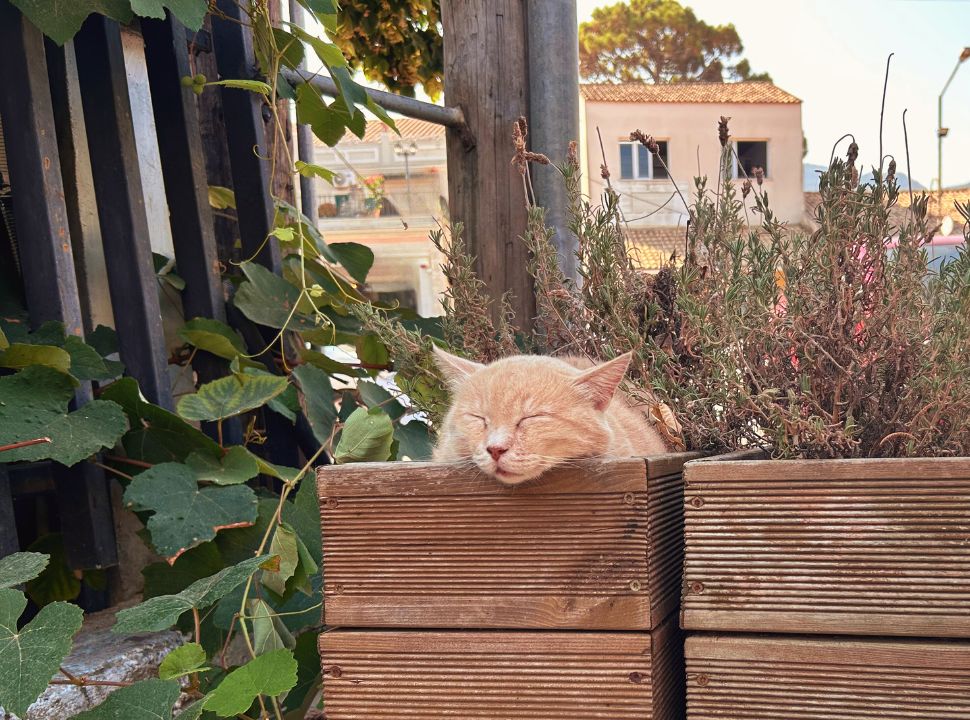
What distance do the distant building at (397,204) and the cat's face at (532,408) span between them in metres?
15.5

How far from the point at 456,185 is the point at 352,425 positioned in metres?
1.33

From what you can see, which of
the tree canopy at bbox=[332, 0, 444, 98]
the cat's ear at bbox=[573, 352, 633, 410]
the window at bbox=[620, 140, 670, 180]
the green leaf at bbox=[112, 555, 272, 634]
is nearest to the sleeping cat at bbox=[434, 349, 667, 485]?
the cat's ear at bbox=[573, 352, 633, 410]

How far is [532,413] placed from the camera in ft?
4.95

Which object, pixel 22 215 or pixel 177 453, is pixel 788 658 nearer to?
pixel 177 453

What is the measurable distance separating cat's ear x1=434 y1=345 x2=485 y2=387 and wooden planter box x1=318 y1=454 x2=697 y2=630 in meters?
0.38

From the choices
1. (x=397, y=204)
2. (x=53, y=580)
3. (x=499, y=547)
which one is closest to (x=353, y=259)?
(x=53, y=580)

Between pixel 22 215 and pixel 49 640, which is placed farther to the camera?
pixel 22 215

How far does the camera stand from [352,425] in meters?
1.70

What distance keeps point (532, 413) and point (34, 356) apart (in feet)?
3.06

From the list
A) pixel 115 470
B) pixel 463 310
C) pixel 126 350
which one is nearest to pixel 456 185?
pixel 463 310

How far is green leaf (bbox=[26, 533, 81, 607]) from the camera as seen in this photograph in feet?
6.75

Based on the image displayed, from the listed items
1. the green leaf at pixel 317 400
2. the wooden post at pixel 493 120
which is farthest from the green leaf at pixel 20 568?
the wooden post at pixel 493 120

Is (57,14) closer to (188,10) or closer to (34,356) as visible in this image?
(188,10)

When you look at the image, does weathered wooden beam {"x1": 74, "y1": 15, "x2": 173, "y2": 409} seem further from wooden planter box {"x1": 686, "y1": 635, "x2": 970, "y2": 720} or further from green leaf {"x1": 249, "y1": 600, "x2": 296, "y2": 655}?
wooden planter box {"x1": 686, "y1": 635, "x2": 970, "y2": 720}
